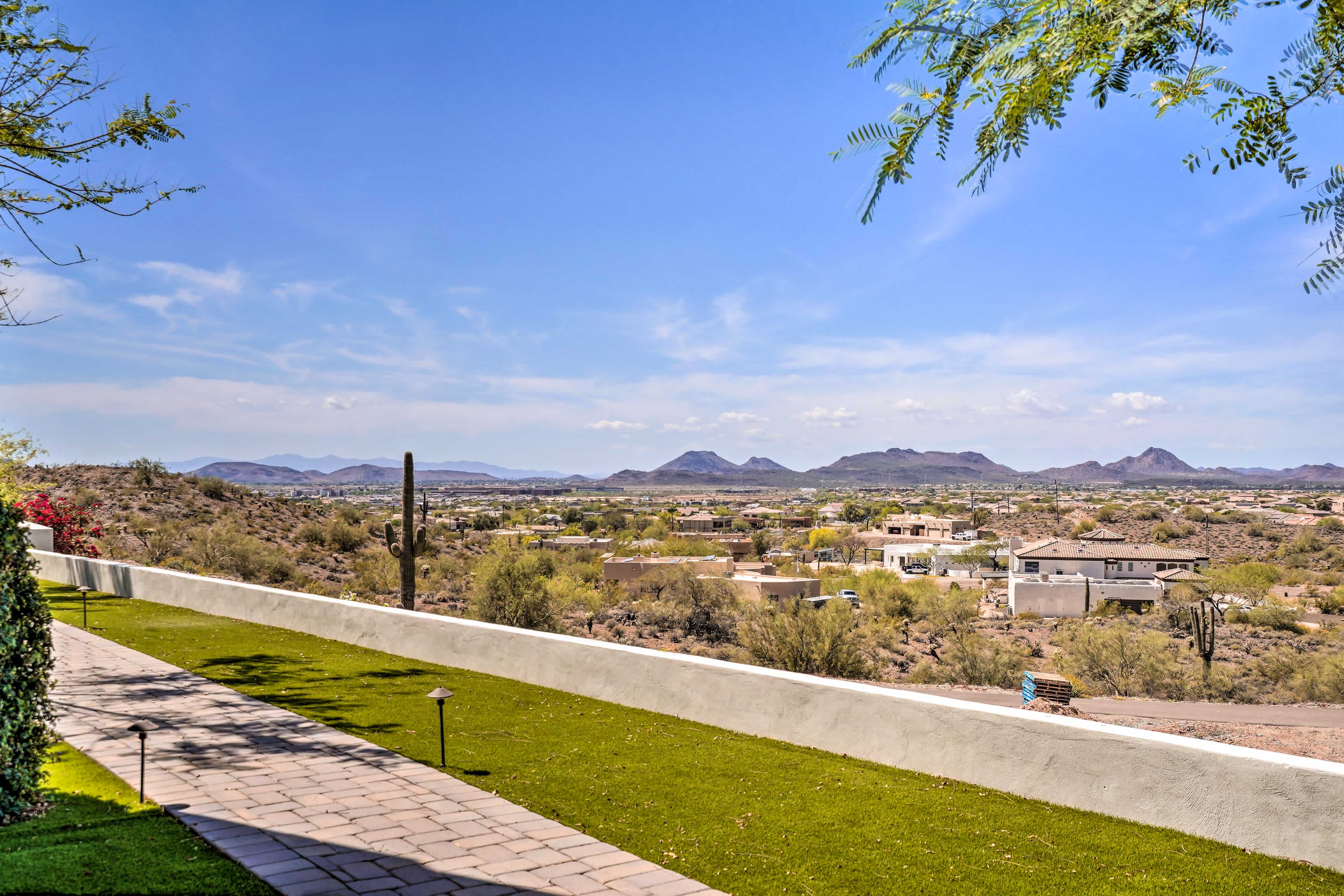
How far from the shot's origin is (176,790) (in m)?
5.20

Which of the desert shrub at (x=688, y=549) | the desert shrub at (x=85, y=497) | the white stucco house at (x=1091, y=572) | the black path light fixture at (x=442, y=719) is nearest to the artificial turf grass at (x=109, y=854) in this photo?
the black path light fixture at (x=442, y=719)

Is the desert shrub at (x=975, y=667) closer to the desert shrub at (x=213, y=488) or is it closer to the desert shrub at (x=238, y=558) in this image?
the desert shrub at (x=238, y=558)

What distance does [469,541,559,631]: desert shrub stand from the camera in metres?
22.2

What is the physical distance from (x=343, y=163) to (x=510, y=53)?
19.6 feet

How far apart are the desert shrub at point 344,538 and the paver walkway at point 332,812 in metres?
31.0

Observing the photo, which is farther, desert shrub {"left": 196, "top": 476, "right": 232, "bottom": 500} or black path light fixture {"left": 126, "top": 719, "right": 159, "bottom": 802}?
desert shrub {"left": 196, "top": 476, "right": 232, "bottom": 500}

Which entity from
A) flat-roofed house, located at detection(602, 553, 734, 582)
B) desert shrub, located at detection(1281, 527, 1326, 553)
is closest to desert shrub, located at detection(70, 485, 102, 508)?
flat-roofed house, located at detection(602, 553, 734, 582)

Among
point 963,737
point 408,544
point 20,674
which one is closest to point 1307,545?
point 408,544

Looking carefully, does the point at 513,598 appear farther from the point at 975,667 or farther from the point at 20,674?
the point at 20,674

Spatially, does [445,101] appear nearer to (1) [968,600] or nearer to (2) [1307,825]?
(2) [1307,825]

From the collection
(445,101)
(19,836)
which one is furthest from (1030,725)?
(445,101)

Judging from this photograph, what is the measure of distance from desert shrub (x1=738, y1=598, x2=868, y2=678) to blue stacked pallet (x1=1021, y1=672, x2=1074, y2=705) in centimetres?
415

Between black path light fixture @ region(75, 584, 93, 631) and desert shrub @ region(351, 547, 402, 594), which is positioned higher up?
black path light fixture @ region(75, 584, 93, 631)

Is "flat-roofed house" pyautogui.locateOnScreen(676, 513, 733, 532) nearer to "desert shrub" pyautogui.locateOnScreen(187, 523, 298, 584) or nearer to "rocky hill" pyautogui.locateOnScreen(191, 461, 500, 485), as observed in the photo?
"desert shrub" pyautogui.locateOnScreen(187, 523, 298, 584)
